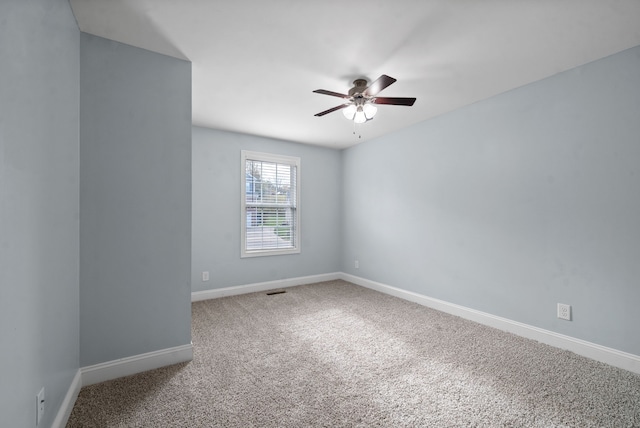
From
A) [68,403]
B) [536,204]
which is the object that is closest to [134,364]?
[68,403]

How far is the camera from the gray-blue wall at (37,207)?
1.04 m

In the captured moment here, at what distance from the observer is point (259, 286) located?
4375 mm

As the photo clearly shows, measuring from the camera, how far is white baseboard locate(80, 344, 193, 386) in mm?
1957

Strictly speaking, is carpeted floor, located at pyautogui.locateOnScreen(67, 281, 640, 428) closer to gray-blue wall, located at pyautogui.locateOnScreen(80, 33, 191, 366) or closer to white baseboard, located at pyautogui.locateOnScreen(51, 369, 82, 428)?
white baseboard, located at pyautogui.locateOnScreen(51, 369, 82, 428)

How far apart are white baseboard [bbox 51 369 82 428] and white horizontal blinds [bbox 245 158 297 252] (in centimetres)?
256

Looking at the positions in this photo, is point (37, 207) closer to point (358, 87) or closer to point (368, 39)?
point (368, 39)

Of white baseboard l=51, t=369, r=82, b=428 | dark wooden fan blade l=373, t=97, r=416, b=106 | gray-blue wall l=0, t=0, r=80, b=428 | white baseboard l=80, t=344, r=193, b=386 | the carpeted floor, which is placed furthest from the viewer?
dark wooden fan blade l=373, t=97, r=416, b=106

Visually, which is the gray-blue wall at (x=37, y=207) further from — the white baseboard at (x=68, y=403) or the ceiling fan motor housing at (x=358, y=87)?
the ceiling fan motor housing at (x=358, y=87)

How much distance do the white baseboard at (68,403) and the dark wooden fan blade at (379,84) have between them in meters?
2.87

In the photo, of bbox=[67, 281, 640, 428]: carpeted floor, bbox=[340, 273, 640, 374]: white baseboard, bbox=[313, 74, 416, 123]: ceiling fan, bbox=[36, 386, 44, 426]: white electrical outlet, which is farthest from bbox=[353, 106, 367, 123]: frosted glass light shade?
bbox=[36, 386, 44, 426]: white electrical outlet

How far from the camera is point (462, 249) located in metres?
3.31

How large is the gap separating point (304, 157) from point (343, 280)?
2.28m

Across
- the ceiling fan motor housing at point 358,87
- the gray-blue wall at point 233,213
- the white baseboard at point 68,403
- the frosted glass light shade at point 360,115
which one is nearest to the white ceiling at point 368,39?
the ceiling fan motor housing at point 358,87

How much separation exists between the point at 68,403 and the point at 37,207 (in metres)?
1.20
